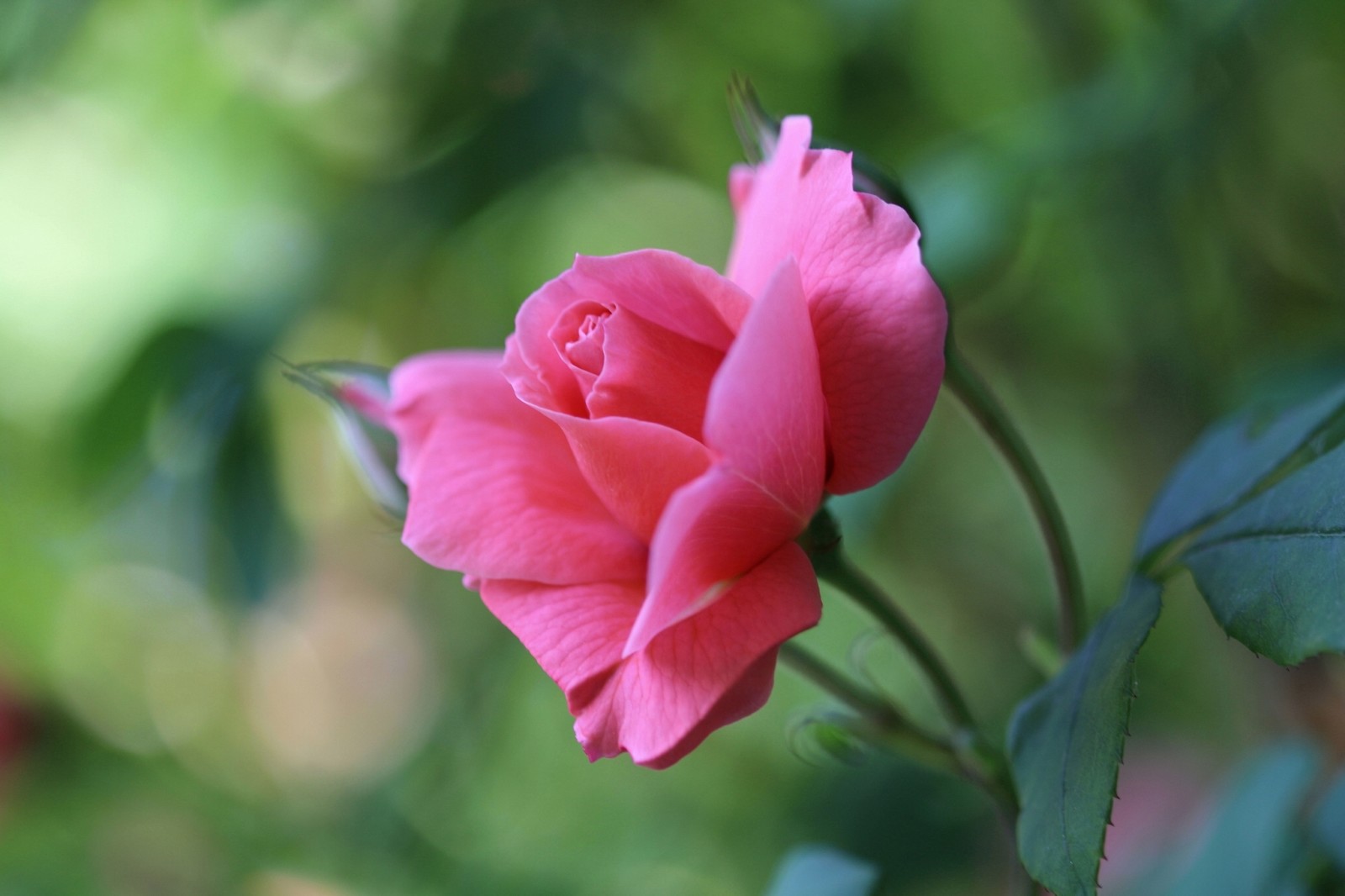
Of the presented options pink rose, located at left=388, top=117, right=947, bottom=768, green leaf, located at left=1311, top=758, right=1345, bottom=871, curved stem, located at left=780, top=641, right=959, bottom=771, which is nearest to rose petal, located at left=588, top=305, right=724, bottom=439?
pink rose, located at left=388, top=117, right=947, bottom=768

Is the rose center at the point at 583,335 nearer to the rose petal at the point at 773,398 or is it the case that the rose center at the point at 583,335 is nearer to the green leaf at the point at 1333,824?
the rose petal at the point at 773,398

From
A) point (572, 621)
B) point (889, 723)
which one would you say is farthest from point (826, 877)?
point (572, 621)

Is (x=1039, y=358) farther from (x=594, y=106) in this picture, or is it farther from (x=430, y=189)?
(x=430, y=189)

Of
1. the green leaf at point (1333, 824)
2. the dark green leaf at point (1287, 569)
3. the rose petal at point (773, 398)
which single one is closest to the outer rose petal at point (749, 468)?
the rose petal at point (773, 398)

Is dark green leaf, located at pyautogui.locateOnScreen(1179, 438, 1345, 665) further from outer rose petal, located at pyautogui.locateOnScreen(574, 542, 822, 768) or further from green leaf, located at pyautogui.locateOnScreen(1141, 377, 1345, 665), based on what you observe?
outer rose petal, located at pyautogui.locateOnScreen(574, 542, 822, 768)

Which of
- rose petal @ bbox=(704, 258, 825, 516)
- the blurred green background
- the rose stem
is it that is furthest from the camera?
the blurred green background

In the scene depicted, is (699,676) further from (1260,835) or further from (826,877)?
(1260,835)
